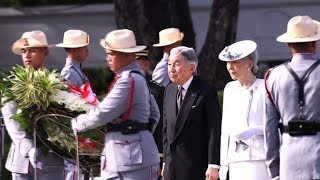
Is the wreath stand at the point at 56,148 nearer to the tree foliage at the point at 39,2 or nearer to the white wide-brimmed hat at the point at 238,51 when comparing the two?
the white wide-brimmed hat at the point at 238,51

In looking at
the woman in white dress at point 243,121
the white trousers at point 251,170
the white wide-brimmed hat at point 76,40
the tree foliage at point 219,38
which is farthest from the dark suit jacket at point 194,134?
the tree foliage at point 219,38

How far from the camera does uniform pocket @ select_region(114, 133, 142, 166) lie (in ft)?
30.8

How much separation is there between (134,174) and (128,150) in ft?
0.65

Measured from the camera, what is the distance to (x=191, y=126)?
33.2 feet

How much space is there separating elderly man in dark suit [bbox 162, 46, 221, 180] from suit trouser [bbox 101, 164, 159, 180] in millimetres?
603

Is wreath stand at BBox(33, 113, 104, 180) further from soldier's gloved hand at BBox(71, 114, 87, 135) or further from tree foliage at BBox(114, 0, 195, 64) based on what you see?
tree foliage at BBox(114, 0, 195, 64)

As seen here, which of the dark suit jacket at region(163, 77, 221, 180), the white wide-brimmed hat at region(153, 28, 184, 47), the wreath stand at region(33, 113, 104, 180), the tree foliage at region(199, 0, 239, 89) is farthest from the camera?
the tree foliage at region(199, 0, 239, 89)

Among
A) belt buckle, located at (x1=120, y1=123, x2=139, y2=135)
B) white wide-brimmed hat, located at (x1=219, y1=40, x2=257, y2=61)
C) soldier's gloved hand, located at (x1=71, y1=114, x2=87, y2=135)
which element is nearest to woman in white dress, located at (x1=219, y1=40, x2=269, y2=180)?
white wide-brimmed hat, located at (x1=219, y1=40, x2=257, y2=61)

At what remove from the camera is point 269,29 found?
24625 millimetres

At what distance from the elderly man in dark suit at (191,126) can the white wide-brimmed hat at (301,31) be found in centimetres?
143

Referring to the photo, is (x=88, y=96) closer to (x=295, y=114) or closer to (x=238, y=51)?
(x=238, y=51)

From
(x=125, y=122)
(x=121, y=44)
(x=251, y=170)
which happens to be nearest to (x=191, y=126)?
(x=251, y=170)

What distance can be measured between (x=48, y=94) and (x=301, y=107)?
89.3 inches

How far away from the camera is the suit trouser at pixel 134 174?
30.9 feet
